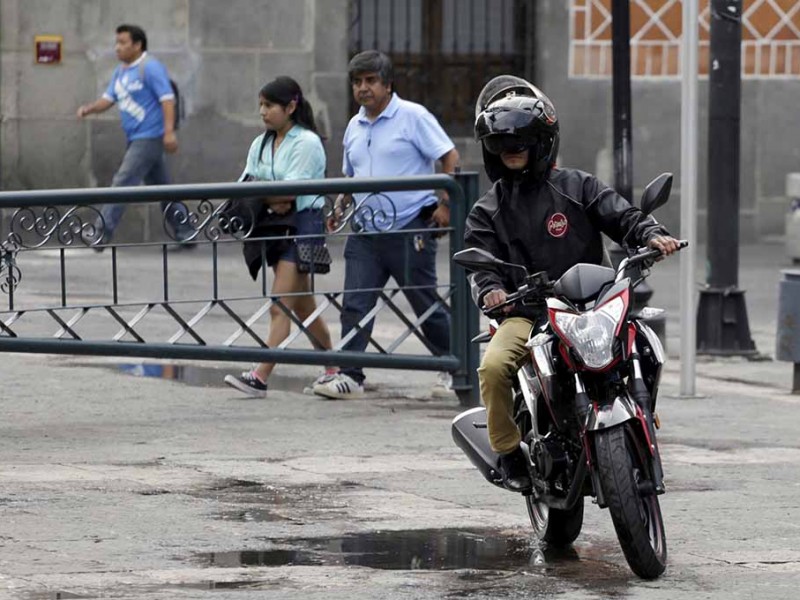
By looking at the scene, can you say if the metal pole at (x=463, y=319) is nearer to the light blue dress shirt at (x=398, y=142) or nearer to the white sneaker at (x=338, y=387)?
the light blue dress shirt at (x=398, y=142)

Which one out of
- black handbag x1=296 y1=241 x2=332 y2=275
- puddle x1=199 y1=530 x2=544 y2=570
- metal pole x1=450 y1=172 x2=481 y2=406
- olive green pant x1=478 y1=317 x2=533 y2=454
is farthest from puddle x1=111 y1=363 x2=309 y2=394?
olive green pant x1=478 y1=317 x2=533 y2=454

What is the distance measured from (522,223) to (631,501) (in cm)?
121

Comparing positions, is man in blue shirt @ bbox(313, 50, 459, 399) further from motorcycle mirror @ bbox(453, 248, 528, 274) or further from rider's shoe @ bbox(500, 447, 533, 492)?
motorcycle mirror @ bbox(453, 248, 528, 274)

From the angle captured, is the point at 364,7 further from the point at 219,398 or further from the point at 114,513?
the point at 114,513

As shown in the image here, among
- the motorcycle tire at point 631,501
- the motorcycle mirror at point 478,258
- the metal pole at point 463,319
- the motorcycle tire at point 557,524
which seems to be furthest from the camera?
the metal pole at point 463,319

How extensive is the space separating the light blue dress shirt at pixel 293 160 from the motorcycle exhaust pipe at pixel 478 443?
3721 mm

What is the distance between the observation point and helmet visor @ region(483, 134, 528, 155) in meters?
7.16

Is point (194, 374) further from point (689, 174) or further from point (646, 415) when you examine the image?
point (646, 415)

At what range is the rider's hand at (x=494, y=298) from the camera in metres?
6.96

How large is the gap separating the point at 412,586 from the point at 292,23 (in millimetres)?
13616

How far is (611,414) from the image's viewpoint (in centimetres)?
659

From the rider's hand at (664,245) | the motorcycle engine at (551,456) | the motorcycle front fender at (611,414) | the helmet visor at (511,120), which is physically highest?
the helmet visor at (511,120)

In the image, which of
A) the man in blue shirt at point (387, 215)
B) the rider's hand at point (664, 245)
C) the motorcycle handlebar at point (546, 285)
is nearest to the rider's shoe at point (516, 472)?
the motorcycle handlebar at point (546, 285)

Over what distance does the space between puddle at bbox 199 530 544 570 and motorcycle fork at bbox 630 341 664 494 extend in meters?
0.61
